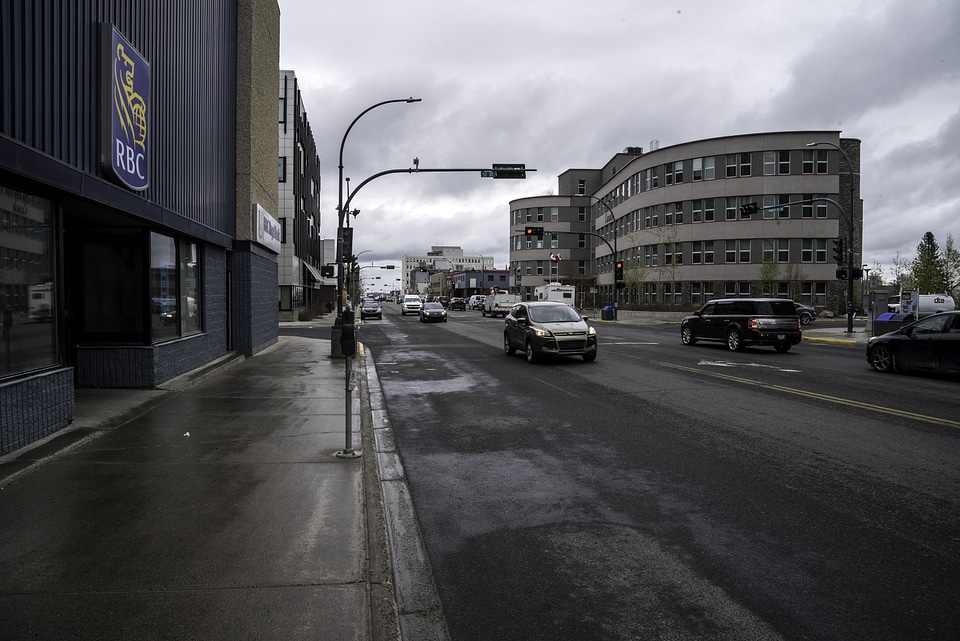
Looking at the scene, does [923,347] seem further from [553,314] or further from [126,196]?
[126,196]

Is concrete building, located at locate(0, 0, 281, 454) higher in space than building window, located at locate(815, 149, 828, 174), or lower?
lower

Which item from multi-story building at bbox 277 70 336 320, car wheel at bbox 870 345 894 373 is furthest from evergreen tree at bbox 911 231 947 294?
multi-story building at bbox 277 70 336 320

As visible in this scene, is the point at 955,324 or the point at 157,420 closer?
the point at 157,420

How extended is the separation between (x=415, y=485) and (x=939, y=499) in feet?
14.6

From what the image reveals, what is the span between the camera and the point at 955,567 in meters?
4.16

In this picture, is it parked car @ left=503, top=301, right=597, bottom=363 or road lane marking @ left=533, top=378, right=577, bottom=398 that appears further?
parked car @ left=503, top=301, right=597, bottom=363

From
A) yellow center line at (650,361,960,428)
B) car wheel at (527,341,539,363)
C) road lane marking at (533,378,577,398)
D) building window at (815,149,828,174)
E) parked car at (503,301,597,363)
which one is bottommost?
road lane marking at (533,378,577,398)

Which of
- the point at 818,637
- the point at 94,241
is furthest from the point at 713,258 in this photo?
the point at 818,637

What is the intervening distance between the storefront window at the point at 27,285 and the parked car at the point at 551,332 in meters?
11.2

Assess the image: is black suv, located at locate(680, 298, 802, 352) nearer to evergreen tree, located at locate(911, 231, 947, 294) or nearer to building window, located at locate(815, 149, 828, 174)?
building window, located at locate(815, 149, 828, 174)

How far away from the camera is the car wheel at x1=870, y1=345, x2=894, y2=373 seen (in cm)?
1527

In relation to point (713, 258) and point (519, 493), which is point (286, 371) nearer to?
point (519, 493)

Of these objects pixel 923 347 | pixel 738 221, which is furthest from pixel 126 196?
pixel 738 221

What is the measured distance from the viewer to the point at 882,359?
15.5 metres
